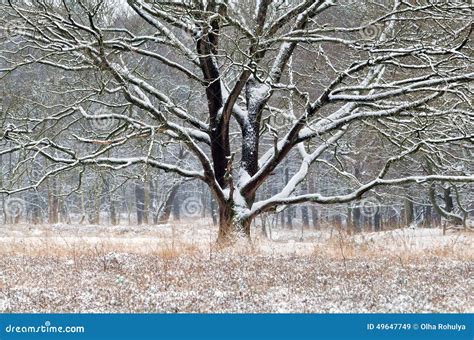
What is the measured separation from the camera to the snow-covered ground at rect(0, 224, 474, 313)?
238 inches

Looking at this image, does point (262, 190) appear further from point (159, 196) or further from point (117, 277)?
point (117, 277)

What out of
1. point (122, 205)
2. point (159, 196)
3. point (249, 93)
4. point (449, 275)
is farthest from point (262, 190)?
point (449, 275)

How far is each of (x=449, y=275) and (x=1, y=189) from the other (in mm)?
9647

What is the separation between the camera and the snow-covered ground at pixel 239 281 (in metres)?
6.04

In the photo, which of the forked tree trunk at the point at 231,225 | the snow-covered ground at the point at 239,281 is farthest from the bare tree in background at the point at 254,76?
the snow-covered ground at the point at 239,281

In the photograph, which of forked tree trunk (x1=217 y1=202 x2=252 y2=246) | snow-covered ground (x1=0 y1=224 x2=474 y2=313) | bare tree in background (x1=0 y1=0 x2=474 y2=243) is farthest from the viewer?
forked tree trunk (x1=217 y1=202 x2=252 y2=246)

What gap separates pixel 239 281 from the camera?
752cm

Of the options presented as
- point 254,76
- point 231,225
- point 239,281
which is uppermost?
point 254,76

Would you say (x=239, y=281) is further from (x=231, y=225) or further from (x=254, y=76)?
(x=231, y=225)

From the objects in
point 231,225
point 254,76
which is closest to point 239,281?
point 254,76

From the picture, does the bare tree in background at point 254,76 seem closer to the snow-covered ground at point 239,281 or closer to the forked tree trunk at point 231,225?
the forked tree trunk at point 231,225

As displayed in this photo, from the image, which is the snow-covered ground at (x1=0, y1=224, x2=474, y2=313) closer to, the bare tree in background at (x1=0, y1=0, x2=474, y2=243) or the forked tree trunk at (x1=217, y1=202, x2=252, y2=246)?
the forked tree trunk at (x1=217, y1=202, x2=252, y2=246)

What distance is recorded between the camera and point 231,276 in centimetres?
794

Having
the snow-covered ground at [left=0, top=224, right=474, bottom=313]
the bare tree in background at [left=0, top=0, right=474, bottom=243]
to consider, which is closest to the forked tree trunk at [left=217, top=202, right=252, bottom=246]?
the bare tree in background at [left=0, top=0, right=474, bottom=243]
